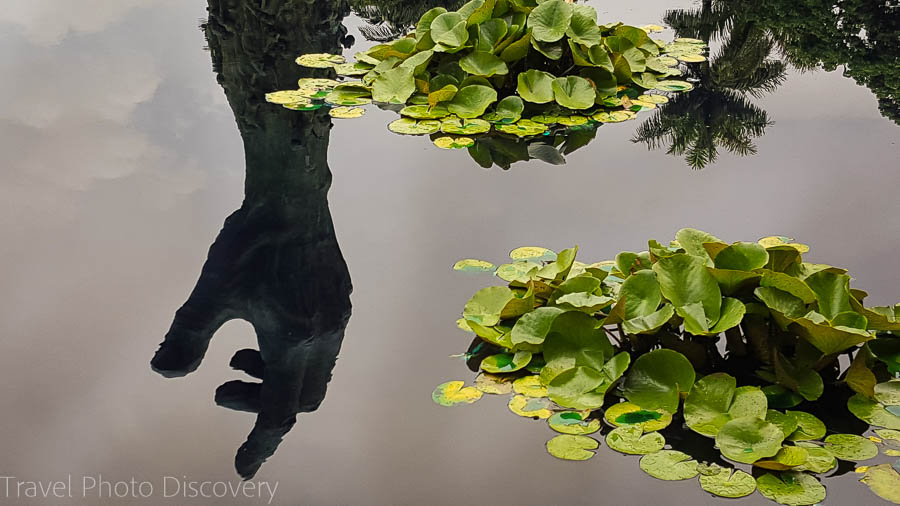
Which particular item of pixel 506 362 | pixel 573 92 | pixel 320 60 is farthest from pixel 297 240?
pixel 320 60

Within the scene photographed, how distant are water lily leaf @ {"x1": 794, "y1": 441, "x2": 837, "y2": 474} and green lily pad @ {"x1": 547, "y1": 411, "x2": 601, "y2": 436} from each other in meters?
0.34

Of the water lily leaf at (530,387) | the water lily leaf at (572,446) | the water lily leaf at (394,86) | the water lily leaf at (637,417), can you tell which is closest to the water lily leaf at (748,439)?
the water lily leaf at (637,417)

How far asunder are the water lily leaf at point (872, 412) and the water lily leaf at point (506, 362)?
1.95 ft

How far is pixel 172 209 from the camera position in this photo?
2506 millimetres

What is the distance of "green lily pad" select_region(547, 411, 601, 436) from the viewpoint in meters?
1.56

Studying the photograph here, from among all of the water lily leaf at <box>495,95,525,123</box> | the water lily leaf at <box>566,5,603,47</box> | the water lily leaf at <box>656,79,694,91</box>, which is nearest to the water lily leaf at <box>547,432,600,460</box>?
the water lily leaf at <box>495,95,525,123</box>

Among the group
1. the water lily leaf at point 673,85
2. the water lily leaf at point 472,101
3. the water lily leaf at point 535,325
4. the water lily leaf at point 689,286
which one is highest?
the water lily leaf at point 673,85

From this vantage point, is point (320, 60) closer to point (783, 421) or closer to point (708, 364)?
point (708, 364)

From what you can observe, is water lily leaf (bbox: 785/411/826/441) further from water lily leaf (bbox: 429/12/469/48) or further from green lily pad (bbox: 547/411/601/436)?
water lily leaf (bbox: 429/12/469/48)

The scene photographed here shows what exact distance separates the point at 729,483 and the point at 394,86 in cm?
213

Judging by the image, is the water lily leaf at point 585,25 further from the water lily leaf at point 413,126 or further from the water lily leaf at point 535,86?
the water lily leaf at point 413,126

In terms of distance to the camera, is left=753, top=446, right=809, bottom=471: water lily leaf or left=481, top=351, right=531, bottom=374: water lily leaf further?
left=481, top=351, right=531, bottom=374: water lily leaf

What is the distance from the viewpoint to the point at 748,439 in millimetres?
1472

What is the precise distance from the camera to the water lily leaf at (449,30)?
10.3 ft
